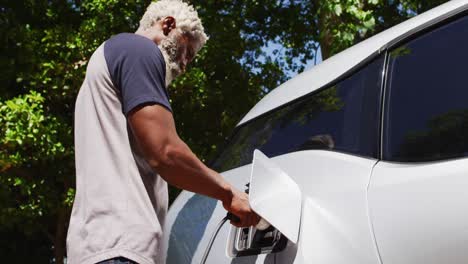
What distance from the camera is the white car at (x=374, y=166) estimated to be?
1.85 m

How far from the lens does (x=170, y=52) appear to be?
2.54 metres

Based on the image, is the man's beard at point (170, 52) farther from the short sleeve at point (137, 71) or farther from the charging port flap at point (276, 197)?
the charging port flap at point (276, 197)

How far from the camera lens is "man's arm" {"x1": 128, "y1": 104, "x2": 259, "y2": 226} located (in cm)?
225

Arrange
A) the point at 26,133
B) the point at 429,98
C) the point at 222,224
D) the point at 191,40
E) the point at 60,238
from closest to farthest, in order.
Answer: the point at 429,98 < the point at 222,224 < the point at 191,40 < the point at 26,133 < the point at 60,238

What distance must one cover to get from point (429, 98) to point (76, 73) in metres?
10.4

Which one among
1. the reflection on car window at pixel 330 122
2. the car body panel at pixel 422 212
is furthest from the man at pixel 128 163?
the car body panel at pixel 422 212

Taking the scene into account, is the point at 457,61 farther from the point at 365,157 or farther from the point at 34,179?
the point at 34,179

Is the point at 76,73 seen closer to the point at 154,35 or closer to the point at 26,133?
the point at 26,133

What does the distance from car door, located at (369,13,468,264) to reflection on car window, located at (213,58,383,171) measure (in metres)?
0.06

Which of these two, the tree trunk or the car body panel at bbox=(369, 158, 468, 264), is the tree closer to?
the tree trunk

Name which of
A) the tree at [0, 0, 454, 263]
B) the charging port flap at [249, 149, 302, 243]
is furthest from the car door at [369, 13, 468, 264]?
the tree at [0, 0, 454, 263]

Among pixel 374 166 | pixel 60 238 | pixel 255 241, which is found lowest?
pixel 60 238

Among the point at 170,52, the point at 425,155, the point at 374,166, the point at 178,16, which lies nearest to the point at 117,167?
the point at 170,52

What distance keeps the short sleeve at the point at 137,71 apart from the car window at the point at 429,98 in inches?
25.9
